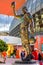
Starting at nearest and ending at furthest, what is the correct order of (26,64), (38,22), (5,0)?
(26,64), (5,0), (38,22)

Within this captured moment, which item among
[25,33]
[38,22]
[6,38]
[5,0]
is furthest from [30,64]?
[38,22]

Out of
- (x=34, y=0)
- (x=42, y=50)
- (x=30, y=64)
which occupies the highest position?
(x=34, y=0)

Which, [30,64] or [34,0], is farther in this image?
[34,0]

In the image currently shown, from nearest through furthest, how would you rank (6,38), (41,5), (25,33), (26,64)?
(26,64) → (25,33) → (6,38) → (41,5)

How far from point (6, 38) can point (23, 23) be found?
15176 mm

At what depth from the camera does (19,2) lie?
47.8 ft

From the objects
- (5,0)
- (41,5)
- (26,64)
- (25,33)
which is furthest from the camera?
(41,5)

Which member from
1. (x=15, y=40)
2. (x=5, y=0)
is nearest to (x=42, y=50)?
(x=15, y=40)

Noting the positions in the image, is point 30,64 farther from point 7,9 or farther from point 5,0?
point 7,9

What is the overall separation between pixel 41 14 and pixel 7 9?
16845 mm

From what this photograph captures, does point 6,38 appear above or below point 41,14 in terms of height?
below

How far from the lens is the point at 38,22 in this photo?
3231 cm

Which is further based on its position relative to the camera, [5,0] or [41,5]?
[41,5]

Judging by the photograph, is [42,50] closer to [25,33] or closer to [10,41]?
[10,41]
